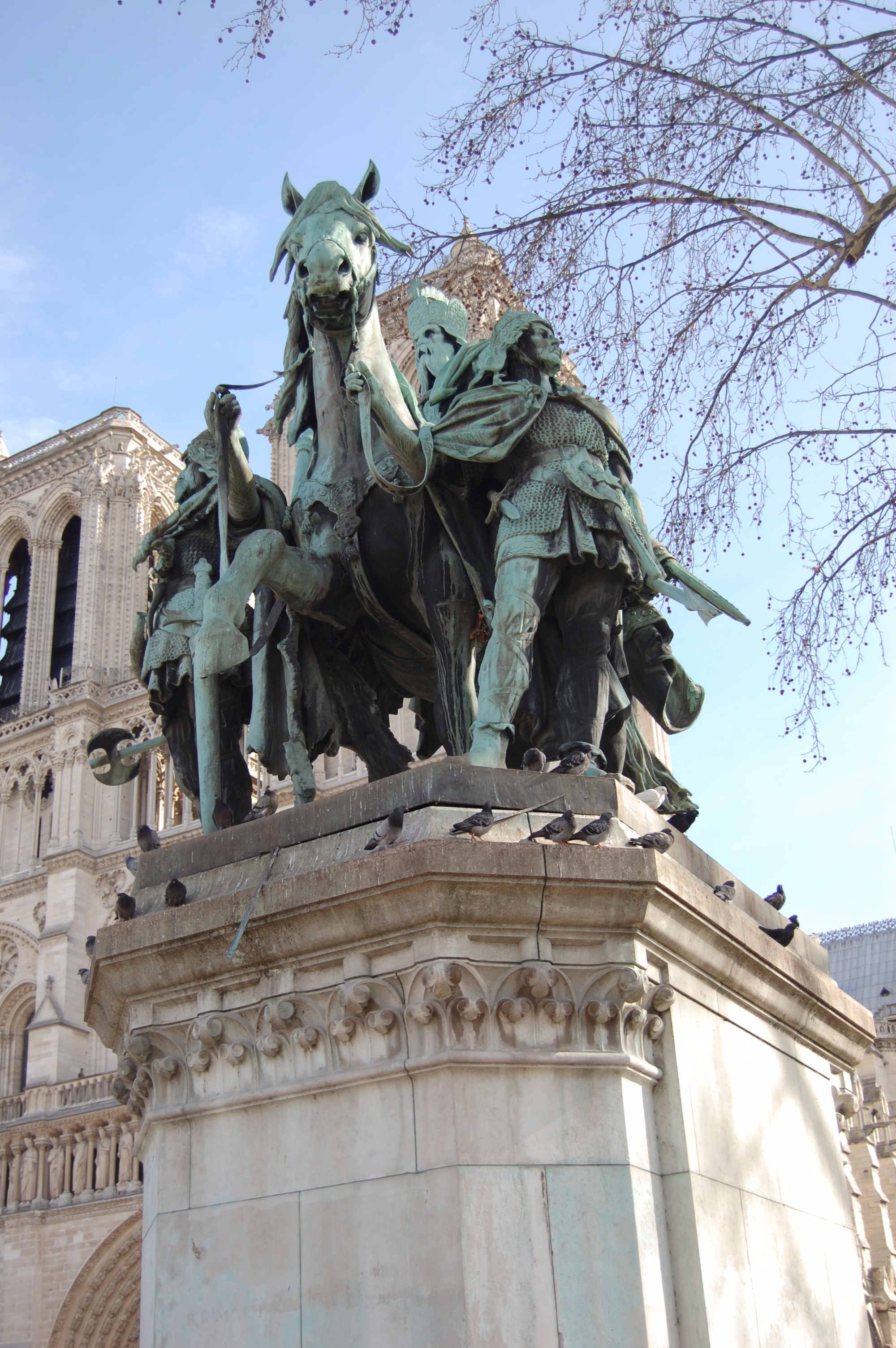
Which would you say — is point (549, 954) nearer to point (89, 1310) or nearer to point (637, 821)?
point (637, 821)

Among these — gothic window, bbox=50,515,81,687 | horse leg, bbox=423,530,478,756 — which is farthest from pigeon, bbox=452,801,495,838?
gothic window, bbox=50,515,81,687

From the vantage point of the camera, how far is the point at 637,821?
471 centimetres

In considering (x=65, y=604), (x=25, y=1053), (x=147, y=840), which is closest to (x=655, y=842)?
(x=147, y=840)

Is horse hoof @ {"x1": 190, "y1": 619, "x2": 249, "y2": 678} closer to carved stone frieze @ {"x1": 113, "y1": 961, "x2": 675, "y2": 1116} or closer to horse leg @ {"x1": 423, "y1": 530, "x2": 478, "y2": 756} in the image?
horse leg @ {"x1": 423, "y1": 530, "x2": 478, "y2": 756}

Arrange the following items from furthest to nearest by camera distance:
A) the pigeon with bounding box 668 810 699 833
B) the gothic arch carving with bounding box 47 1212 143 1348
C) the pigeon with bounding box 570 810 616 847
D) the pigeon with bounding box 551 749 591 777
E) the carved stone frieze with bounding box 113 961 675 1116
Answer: the gothic arch carving with bounding box 47 1212 143 1348, the pigeon with bounding box 668 810 699 833, the pigeon with bounding box 551 749 591 777, the pigeon with bounding box 570 810 616 847, the carved stone frieze with bounding box 113 961 675 1116

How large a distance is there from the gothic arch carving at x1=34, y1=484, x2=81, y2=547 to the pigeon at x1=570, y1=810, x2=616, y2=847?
48.5 metres

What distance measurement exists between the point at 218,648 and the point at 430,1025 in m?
1.79

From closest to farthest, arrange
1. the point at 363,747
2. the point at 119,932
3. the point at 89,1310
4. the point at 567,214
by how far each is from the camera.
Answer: the point at 119,932 < the point at 363,747 < the point at 567,214 < the point at 89,1310

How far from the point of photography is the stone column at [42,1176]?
36875 millimetres

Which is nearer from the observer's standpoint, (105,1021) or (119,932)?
(119,932)

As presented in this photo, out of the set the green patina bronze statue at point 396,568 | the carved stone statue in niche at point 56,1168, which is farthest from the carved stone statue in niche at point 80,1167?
the green patina bronze statue at point 396,568

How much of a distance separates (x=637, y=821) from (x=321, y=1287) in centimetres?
168

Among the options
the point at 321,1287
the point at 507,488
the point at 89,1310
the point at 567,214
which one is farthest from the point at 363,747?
the point at 89,1310

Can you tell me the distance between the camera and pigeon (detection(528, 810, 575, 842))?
4.29 meters
